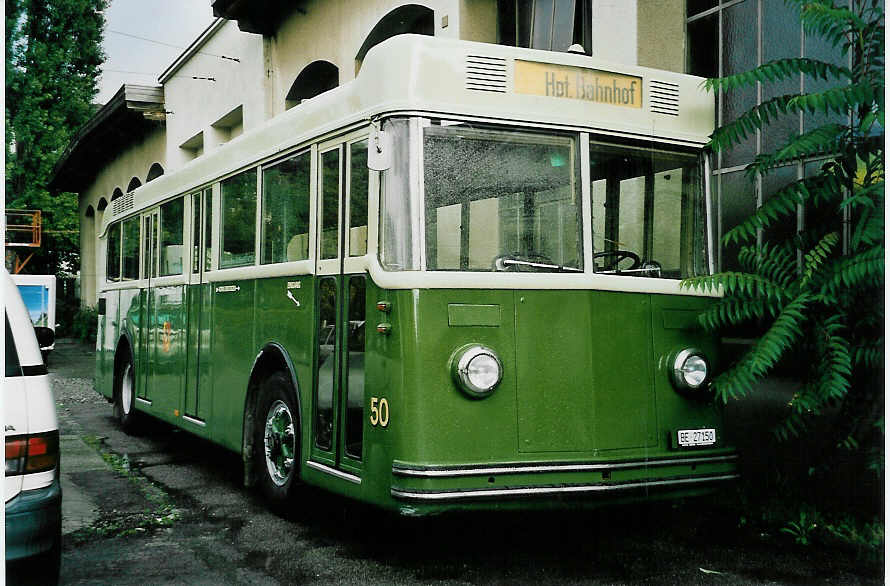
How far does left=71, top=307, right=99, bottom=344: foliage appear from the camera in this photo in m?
29.5

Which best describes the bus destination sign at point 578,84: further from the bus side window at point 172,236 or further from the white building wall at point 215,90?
the white building wall at point 215,90

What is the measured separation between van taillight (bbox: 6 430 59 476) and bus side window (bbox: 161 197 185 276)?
5166 millimetres

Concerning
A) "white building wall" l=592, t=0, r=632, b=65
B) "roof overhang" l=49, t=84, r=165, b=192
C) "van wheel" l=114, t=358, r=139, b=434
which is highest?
"roof overhang" l=49, t=84, r=165, b=192

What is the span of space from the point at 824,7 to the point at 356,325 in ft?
10.9

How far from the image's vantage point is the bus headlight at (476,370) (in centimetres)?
532

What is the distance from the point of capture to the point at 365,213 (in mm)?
5781

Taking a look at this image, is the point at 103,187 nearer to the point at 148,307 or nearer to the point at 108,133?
the point at 108,133

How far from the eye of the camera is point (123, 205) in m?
11.9

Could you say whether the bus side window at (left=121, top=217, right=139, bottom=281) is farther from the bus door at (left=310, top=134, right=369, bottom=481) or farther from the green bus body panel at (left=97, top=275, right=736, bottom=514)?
the green bus body panel at (left=97, top=275, right=736, bottom=514)

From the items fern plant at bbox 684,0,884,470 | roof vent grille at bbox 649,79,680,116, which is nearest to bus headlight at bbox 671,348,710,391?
fern plant at bbox 684,0,884,470

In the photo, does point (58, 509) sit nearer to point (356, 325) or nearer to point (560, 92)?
point (356, 325)

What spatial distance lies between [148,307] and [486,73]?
240 inches

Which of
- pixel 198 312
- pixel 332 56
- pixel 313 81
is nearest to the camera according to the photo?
pixel 198 312

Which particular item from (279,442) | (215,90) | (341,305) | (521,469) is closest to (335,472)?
(341,305)
